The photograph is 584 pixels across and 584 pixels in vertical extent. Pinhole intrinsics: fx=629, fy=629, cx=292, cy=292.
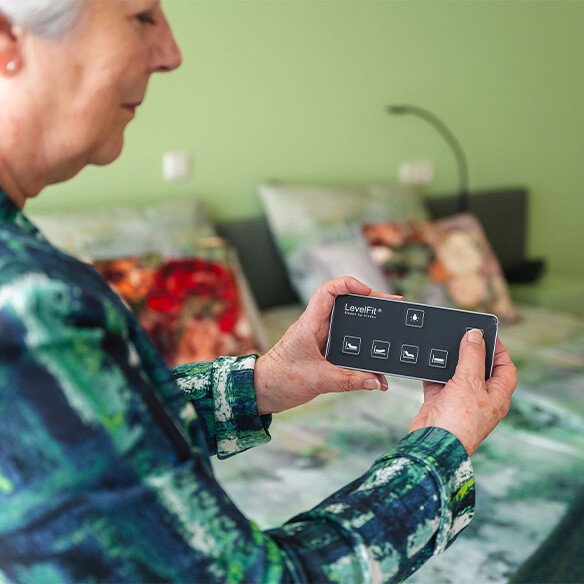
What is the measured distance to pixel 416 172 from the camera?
2799 mm

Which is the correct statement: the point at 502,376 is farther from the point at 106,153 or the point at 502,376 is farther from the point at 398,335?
the point at 106,153

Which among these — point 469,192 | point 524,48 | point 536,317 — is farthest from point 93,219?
point 524,48

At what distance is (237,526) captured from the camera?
1.55 ft

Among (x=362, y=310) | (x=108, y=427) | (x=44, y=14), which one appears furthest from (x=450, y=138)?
(x=108, y=427)

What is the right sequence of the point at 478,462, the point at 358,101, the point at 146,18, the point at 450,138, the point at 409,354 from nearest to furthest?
the point at 146,18 < the point at 409,354 < the point at 478,462 < the point at 358,101 < the point at 450,138

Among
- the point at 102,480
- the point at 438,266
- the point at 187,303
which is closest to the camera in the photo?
the point at 102,480

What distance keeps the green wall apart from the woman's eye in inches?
56.9

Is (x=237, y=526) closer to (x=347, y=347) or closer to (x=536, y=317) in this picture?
(x=347, y=347)

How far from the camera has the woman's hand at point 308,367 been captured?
0.80 metres

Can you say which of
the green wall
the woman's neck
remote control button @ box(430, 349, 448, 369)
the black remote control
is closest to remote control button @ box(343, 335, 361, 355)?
the black remote control

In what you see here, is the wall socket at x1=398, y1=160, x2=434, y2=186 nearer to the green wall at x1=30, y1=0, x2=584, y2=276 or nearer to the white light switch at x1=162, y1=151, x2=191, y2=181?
the green wall at x1=30, y1=0, x2=584, y2=276

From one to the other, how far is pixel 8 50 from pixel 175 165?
1.63 metres

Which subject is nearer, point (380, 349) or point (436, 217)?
point (380, 349)

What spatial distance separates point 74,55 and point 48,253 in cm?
17
